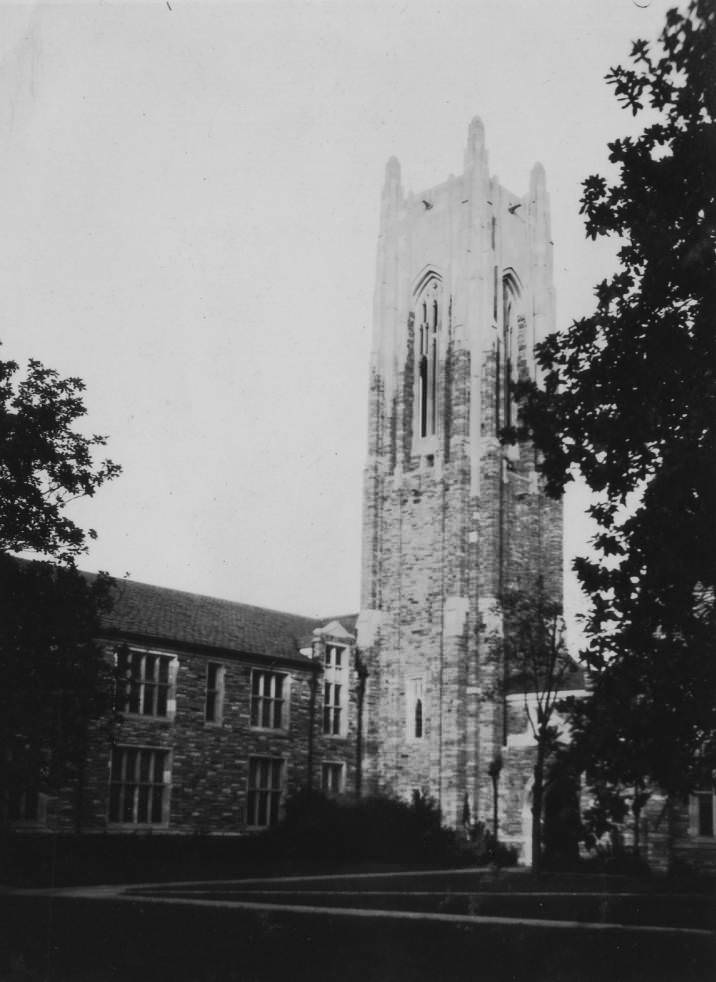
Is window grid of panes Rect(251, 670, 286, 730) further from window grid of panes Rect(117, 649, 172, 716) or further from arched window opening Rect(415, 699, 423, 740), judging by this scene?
arched window opening Rect(415, 699, 423, 740)

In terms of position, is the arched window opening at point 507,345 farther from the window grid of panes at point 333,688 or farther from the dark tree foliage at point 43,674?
the dark tree foliage at point 43,674

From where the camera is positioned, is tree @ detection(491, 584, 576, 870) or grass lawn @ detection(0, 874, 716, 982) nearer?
grass lawn @ detection(0, 874, 716, 982)

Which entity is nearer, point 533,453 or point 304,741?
point 304,741

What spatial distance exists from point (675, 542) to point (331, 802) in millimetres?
25741

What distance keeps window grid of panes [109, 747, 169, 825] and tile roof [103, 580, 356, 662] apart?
11.2 feet

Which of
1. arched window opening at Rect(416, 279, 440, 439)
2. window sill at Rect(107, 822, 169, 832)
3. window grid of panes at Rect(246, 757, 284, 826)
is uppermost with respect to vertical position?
arched window opening at Rect(416, 279, 440, 439)

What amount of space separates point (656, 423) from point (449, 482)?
3074 cm

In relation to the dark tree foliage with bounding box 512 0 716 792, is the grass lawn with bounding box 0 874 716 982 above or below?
below

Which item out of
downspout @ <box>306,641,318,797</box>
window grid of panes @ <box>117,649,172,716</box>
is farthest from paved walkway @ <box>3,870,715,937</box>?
downspout @ <box>306,641,318,797</box>

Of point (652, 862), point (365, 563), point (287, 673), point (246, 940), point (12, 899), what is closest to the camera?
point (246, 940)

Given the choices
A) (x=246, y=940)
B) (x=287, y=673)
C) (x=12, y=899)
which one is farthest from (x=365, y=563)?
(x=246, y=940)

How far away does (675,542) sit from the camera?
14.1 m

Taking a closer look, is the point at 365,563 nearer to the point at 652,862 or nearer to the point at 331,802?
the point at 331,802

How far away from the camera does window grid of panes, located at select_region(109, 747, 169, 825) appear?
34.0 meters
